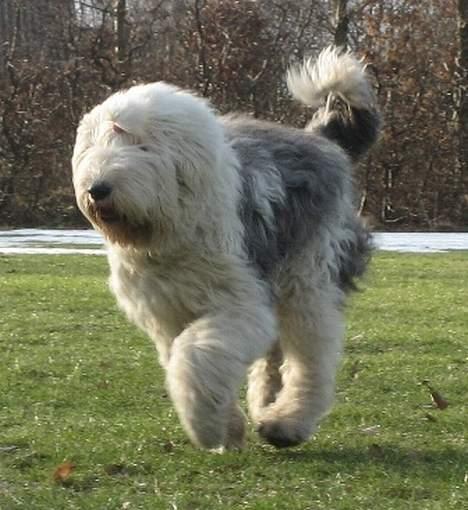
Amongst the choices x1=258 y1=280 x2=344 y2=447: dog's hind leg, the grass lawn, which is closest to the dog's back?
x1=258 y1=280 x2=344 y2=447: dog's hind leg

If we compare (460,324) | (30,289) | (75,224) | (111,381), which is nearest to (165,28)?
(75,224)

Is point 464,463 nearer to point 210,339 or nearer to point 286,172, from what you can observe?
point 210,339

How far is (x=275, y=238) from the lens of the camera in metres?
5.21

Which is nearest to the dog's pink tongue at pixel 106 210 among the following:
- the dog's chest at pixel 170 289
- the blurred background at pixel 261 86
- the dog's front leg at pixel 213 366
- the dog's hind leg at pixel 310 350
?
the dog's chest at pixel 170 289

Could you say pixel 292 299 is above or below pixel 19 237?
above

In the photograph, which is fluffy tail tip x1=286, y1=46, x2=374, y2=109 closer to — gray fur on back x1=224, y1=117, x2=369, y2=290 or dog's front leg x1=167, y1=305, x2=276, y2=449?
gray fur on back x1=224, y1=117, x2=369, y2=290

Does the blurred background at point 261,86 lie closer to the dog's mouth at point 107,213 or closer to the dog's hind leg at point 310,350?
the dog's hind leg at point 310,350

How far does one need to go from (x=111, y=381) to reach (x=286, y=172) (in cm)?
187

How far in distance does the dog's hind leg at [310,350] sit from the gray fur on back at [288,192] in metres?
0.25

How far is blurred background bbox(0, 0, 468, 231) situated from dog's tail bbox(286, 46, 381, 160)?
16435 millimetres

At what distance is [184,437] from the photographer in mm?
5207

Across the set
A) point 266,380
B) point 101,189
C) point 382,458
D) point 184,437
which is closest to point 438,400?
point 266,380

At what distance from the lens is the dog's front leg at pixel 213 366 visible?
444 centimetres

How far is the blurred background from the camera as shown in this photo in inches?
935
